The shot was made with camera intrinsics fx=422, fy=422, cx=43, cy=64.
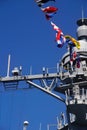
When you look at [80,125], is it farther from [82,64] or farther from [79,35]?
[79,35]

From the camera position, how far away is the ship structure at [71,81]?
29141 millimetres

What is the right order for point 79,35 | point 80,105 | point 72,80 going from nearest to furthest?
1. point 80,105
2. point 72,80
3. point 79,35

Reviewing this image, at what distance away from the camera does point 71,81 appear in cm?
3069

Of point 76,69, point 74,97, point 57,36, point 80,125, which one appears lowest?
point 80,125

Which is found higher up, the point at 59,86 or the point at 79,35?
the point at 79,35

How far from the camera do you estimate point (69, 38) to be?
99.1ft

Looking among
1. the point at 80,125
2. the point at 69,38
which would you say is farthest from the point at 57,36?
the point at 80,125

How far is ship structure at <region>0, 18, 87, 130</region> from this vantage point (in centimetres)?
2914

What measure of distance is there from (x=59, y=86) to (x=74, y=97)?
2.37m

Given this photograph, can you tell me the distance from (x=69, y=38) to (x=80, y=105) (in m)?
5.01

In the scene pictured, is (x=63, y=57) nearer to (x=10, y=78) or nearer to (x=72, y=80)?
(x=72, y=80)

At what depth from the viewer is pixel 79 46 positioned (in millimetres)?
31141

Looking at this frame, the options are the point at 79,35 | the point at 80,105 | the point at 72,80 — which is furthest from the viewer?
the point at 79,35

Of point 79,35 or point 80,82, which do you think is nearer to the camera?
point 80,82
